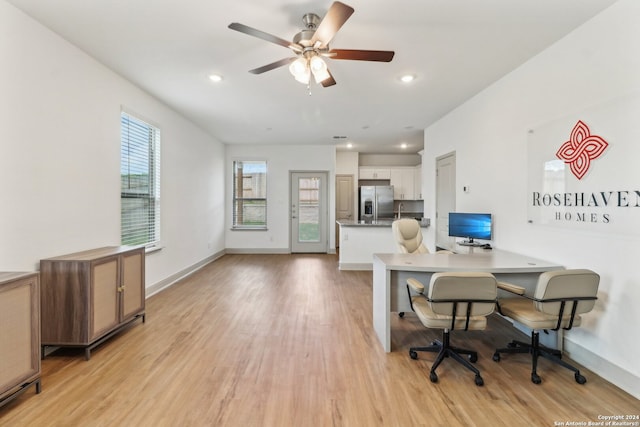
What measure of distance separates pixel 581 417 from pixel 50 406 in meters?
3.38

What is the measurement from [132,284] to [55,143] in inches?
58.5

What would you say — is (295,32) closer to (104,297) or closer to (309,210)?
(104,297)

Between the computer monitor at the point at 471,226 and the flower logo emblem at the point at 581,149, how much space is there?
3.91 ft

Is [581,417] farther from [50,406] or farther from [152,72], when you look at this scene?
[152,72]

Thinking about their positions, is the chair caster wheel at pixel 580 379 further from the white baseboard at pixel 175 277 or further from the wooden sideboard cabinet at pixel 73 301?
the white baseboard at pixel 175 277

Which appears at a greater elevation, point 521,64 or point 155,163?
point 521,64

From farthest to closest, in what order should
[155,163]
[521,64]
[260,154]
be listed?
[260,154], [155,163], [521,64]

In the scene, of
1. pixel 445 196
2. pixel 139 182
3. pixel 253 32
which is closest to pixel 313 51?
pixel 253 32

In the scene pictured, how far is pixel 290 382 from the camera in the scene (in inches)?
87.0

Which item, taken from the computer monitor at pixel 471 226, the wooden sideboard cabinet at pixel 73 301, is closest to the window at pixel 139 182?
the wooden sideboard cabinet at pixel 73 301

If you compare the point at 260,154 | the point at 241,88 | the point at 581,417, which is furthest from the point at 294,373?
the point at 260,154

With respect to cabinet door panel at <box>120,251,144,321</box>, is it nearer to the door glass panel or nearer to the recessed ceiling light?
the recessed ceiling light

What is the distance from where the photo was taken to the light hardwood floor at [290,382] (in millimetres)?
1856

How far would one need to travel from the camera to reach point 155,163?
436 cm
